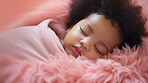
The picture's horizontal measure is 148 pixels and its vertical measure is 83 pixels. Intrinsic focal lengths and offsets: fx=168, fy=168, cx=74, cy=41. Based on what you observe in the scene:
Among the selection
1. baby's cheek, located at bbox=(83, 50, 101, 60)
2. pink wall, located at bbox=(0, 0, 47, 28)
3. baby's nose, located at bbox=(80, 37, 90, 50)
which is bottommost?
baby's cheek, located at bbox=(83, 50, 101, 60)

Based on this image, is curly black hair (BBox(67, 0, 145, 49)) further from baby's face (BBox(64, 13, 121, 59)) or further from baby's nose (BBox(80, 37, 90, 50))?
baby's nose (BBox(80, 37, 90, 50))

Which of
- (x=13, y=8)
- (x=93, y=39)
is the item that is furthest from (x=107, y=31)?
(x=13, y=8)

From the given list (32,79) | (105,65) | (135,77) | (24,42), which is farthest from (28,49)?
(135,77)

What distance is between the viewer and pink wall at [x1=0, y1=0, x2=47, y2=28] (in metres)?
0.87

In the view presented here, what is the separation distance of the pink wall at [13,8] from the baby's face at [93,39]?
35 centimetres

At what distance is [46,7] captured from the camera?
2.80ft

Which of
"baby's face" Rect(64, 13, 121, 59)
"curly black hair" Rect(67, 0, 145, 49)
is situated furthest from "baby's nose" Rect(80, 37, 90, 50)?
"curly black hair" Rect(67, 0, 145, 49)

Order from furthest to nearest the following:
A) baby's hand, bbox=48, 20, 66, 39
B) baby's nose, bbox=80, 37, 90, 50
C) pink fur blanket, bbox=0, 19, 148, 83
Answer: baby's hand, bbox=48, 20, 66, 39 < baby's nose, bbox=80, 37, 90, 50 < pink fur blanket, bbox=0, 19, 148, 83

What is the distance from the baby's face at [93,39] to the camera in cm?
67

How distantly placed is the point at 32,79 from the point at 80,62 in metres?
0.17

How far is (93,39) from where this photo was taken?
0.67m

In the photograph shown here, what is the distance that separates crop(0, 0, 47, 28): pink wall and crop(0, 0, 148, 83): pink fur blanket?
24 cm

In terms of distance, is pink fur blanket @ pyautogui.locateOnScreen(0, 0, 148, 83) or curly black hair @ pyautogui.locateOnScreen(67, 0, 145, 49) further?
curly black hair @ pyautogui.locateOnScreen(67, 0, 145, 49)

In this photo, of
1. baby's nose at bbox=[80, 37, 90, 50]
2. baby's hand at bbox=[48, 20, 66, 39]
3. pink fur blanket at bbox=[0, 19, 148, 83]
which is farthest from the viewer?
baby's hand at bbox=[48, 20, 66, 39]
